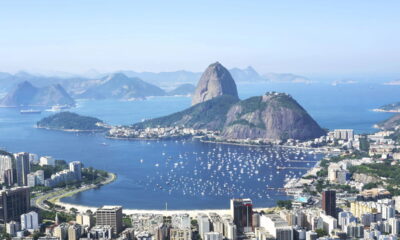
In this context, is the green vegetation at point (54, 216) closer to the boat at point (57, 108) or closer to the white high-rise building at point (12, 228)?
the white high-rise building at point (12, 228)

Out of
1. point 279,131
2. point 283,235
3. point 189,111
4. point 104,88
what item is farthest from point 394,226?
Answer: point 104,88

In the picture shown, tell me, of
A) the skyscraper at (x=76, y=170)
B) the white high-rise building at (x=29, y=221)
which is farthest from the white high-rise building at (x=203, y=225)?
the skyscraper at (x=76, y=170)

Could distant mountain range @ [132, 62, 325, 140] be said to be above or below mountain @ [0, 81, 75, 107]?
below

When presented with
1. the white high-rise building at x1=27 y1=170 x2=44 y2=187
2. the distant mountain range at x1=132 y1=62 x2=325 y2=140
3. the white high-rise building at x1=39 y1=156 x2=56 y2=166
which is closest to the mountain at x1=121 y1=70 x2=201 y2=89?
the distant mountain range at x1=132 y1=62 x2=325 y2=140

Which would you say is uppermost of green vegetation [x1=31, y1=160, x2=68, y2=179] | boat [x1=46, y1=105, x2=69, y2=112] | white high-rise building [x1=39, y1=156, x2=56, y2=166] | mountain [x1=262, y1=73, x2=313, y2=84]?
mountain [x1=262, y1=73, x2=313, y2=84]

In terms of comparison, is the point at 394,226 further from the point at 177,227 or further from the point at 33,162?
the point at 33,162

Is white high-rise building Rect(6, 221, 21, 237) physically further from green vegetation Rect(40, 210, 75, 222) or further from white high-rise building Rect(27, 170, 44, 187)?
white high-rise building Rect(27, 170, 44, 187)
